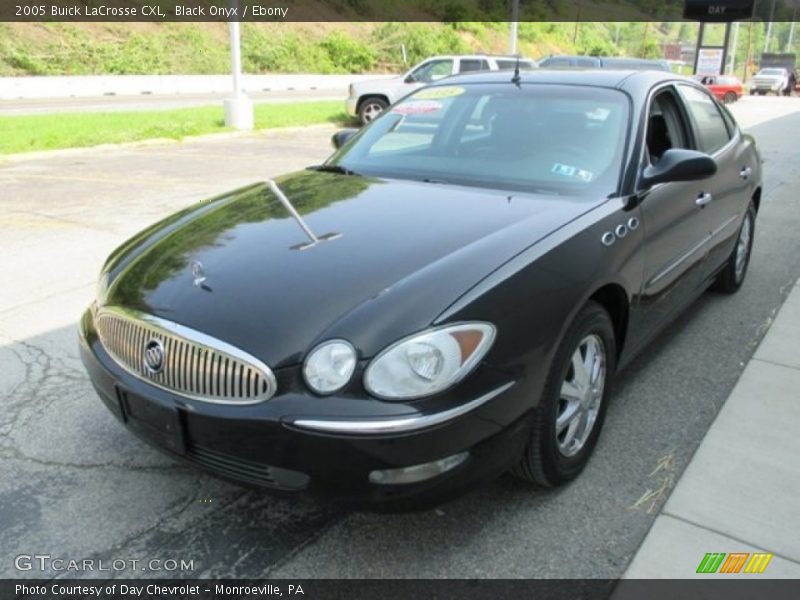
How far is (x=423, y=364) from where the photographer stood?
7.47 ft

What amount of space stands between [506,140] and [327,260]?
1444 millimetres

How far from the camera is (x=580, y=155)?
3.50m

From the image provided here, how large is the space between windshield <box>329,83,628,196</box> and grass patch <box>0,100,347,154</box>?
967 cm

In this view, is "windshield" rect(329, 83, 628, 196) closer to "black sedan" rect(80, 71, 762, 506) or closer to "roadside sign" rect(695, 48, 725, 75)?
"black sedan" rect(80, 71, 762, 506)

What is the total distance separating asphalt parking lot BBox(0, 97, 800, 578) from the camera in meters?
2.59

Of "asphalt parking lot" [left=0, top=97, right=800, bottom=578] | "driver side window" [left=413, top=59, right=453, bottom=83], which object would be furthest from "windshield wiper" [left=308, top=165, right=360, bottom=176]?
"driver side window" [left=413, top=59, right=453, bottom=83]

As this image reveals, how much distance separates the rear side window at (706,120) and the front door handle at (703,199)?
321 millimetres

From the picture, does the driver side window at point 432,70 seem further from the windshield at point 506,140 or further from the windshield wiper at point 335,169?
the windshield wiper at point 335,169

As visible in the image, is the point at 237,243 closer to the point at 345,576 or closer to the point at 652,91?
the point at 345,576

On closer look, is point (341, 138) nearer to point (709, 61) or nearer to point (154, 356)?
point (154, 356)

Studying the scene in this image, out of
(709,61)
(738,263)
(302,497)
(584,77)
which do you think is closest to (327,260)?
(302,497)

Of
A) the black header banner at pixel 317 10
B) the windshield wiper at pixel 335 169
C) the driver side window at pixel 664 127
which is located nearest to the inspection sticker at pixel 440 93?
the windshield wiper at pixel 335 169

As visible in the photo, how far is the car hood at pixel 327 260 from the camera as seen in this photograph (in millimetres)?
2363

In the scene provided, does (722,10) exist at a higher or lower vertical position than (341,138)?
higher
